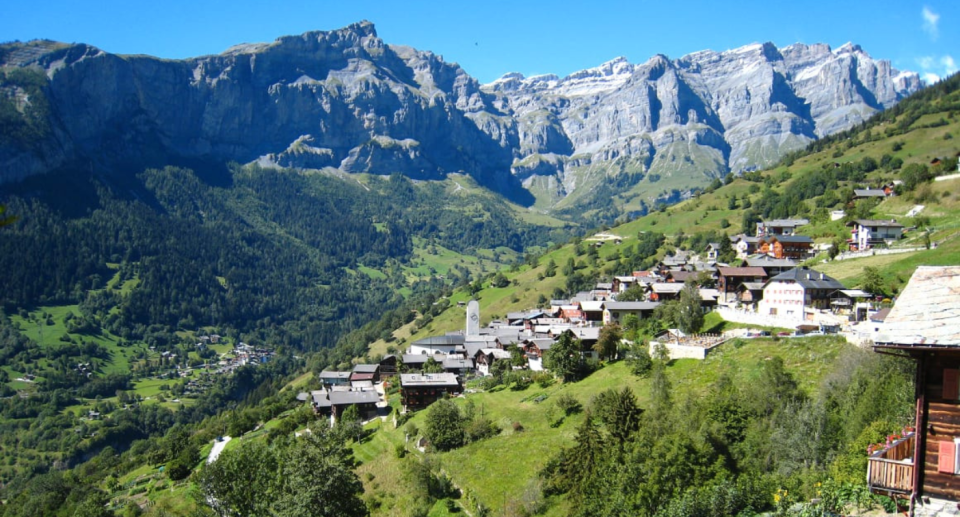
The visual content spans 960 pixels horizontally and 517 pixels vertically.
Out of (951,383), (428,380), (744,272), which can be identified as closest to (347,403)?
(428,380)

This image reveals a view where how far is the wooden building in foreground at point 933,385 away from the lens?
43.0 ft

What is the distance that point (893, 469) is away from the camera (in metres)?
14.5

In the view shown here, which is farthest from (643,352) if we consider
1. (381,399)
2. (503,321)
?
(503,321)

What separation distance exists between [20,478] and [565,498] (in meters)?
146

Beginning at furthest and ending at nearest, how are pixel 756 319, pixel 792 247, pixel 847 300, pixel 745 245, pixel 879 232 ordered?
pixel 745 245
pixel 792 247
pixel 879 232
pixel 847 300
pixel 756 319

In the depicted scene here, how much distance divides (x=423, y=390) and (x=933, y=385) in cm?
7768

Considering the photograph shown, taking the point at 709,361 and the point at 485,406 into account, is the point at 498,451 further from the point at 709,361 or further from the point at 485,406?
the point at 709,361

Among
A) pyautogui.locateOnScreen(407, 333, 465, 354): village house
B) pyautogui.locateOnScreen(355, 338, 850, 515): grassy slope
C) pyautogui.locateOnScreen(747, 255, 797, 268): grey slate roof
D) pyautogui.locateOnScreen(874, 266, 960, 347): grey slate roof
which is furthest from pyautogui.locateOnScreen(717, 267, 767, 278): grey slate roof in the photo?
pyautogui.locateOnScreen(874, 266, 960, 347): grey slate roof

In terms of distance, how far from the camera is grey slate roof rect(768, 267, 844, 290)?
234ft

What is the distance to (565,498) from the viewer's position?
45156 mm

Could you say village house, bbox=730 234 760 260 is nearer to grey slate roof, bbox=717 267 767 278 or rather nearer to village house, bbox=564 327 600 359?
grey slate roof, bbox=717 267 767 278

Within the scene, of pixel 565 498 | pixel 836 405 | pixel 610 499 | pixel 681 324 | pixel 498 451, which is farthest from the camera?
pixel 681 324

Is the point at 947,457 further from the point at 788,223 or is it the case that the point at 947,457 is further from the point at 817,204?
the point at 817,204

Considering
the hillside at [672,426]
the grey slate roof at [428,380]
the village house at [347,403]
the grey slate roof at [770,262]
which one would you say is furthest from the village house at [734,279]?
the village house at [347,403]
